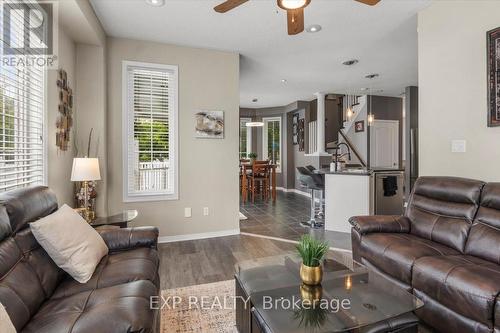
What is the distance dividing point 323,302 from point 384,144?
7.13m

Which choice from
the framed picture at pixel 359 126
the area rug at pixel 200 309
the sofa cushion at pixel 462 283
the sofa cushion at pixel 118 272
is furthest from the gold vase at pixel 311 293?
the framed picture at pixel 359 126

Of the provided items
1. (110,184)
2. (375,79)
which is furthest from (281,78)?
(110,184)

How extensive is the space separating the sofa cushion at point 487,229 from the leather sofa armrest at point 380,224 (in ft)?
1.74

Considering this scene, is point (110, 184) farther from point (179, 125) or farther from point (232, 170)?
point (232, 170)

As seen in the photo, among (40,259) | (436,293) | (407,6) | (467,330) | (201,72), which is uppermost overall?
(407,6)

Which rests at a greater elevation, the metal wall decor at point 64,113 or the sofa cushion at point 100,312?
the metal wall decor at point 64,113

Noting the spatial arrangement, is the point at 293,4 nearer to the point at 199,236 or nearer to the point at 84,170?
the point at 84,170

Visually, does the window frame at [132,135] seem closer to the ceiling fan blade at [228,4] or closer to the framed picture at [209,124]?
the framed picture at [209,124]

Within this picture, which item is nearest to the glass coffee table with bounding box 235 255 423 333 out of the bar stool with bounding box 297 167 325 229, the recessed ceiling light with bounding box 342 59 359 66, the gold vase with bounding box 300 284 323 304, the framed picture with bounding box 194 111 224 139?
the gold vase with bounding box 300 284 323 304

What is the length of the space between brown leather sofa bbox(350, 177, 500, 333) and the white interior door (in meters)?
5.13

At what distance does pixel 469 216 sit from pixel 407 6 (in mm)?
2252

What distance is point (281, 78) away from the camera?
580cm

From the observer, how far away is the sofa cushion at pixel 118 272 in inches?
60.8

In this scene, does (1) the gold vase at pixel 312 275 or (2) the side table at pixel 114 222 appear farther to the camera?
(2) the side table at pixel 114 222
